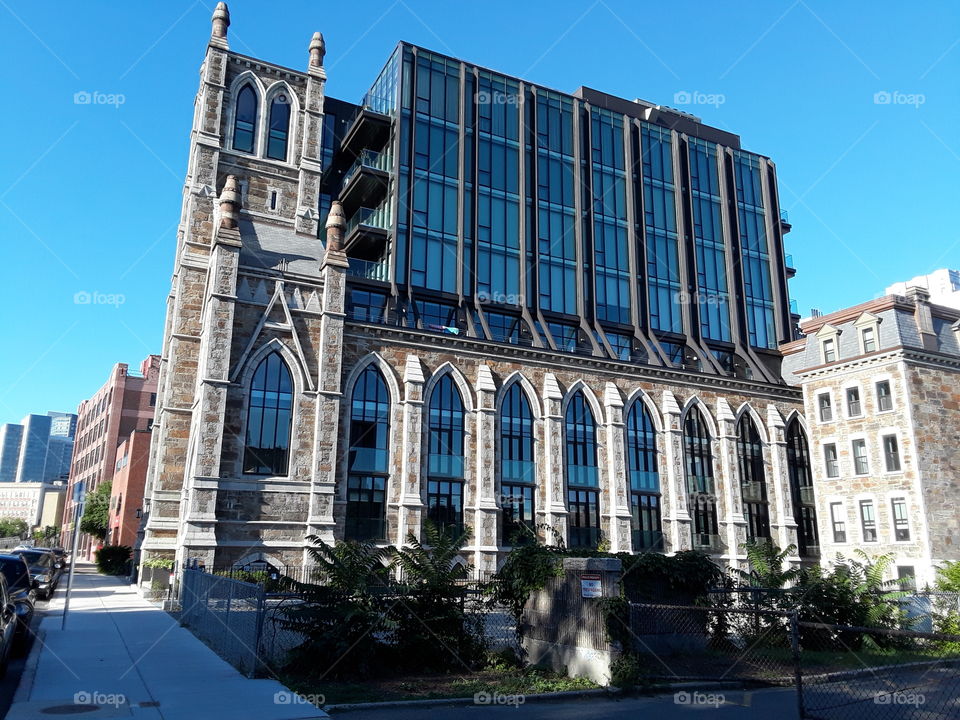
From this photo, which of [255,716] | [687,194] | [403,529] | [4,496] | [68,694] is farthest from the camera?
[4,496]

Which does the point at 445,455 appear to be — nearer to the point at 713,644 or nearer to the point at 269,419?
the point at 269,419

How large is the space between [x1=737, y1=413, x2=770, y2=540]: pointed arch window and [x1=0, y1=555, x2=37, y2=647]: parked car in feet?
110

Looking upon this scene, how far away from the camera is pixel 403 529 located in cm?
3098

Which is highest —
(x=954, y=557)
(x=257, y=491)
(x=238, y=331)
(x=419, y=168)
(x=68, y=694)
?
(x=419, y=168)

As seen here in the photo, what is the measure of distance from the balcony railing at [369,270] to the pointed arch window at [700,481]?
58.3 ft

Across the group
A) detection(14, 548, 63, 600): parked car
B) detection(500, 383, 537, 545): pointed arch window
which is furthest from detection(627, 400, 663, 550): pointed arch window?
detection(14, 548, 63, 600): parked car

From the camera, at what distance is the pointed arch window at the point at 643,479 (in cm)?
3681

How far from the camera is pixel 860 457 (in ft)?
109

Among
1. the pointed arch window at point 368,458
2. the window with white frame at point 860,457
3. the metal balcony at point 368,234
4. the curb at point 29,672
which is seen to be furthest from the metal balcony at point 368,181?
the curb at point 29,672

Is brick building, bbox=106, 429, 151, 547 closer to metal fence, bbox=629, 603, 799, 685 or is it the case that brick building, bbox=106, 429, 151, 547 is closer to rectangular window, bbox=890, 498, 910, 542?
rectangular window, bbox=890, 498, 910, 542

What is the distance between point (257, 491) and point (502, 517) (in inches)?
433

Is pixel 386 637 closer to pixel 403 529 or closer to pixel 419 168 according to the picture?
pixel 403 529

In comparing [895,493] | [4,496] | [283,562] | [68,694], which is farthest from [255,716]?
[4,496]

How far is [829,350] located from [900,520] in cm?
850
